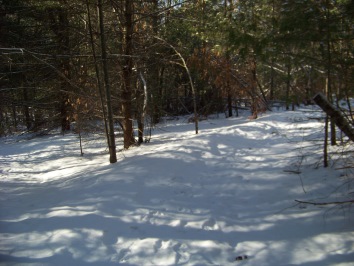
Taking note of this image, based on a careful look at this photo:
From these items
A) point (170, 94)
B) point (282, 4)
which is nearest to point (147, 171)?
point (282, 4)

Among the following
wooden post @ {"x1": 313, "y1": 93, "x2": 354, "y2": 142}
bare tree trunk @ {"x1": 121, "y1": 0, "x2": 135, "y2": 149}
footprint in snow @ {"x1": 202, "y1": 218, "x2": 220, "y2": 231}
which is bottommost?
footprint in snow @ {"x1": 202, "y1": 218, "x2": 220, "y2": 231}

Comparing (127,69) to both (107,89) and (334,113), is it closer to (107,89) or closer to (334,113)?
(107,89)

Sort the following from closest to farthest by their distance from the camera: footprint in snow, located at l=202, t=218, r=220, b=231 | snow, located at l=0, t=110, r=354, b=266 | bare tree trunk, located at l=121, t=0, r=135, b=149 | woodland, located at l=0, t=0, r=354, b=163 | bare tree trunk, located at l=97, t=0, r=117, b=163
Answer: snow, located at l=0, t=110, r=354, b=266 < footprint in snow, located at l=202, t=218, r=220, b=231 < woodland, located at l=0, t=0, r=354, b=163 < bare tree trunk, located at l=97, t=0, r=117, b=163 < bare tree trunk, located at l=121, t=0, r=135, b=149

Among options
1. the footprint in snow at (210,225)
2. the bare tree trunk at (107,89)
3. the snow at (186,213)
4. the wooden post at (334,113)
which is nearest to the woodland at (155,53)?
the bare tree trunk at (107,89)

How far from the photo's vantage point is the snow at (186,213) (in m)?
3.74

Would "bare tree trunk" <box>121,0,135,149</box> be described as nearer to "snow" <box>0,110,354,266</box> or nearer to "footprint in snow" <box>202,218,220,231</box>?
"snow" <box>0,110,354,266</box>

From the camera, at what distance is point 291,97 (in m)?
4.75

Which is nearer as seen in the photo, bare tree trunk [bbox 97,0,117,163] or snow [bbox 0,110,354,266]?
snow [bbox 0,110,354,266]

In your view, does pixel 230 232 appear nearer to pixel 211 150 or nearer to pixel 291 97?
pixel 291 97

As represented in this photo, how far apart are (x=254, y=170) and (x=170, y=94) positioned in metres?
13.0

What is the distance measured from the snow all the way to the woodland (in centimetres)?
143

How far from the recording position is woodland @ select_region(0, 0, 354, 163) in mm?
4578

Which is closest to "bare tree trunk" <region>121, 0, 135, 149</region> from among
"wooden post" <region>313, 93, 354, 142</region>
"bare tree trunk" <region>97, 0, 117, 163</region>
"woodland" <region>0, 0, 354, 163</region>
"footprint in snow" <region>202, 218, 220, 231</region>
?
"woodland" <region>0, 0, 354, 163</region>

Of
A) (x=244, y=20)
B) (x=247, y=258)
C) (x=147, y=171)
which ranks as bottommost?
(x=247, y=258)
